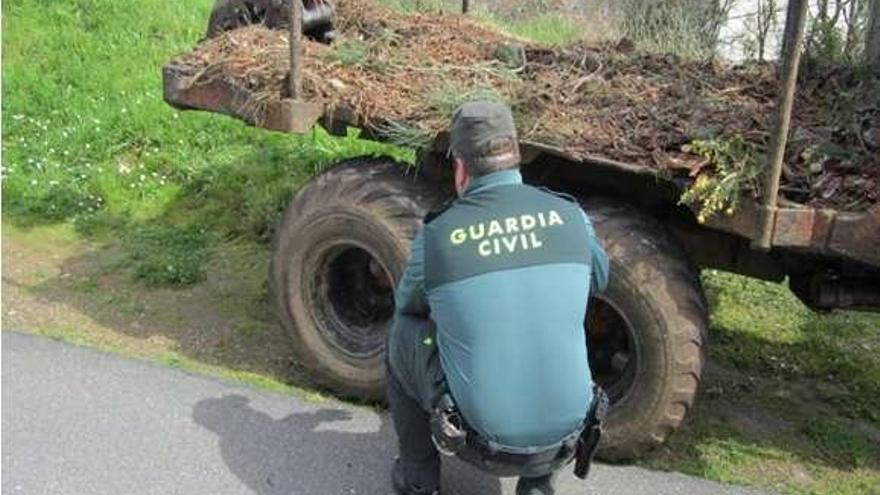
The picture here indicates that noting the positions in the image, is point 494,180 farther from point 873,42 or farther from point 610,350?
point 873,42

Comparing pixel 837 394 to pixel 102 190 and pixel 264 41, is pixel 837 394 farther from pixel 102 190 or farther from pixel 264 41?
pixel 102 190

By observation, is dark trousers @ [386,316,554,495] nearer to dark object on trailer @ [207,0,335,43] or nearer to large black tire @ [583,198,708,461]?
large black tire @ [583,198,708,461]

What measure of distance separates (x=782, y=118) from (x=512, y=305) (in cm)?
123

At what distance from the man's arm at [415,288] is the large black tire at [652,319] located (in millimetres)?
868

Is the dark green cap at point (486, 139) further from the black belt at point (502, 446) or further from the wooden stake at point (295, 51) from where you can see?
the wooden stake at point (295, 51)

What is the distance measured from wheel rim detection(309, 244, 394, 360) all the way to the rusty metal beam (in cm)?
181

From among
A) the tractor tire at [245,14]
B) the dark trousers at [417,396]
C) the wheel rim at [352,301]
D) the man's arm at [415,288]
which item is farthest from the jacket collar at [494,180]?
the tractor tire at [245,14]

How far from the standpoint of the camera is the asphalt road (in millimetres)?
4344

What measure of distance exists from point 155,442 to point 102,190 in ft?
13.7

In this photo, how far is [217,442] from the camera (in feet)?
15.3

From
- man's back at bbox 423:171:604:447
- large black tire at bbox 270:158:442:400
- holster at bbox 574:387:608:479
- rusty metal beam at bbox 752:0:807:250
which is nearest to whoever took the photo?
man's back at bbox 423:171:604:447

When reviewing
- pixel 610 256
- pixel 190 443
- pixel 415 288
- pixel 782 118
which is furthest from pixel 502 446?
pixel 190 443

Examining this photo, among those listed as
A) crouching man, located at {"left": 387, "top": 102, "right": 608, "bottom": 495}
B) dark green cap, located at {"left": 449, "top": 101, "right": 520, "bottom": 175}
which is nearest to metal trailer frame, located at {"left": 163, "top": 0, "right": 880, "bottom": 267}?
crouching man, located at {"left": 387, "top": 102, "right": 608, "bottom": 495}

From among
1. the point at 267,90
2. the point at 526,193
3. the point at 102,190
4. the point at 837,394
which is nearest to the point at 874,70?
the point at 837,394
